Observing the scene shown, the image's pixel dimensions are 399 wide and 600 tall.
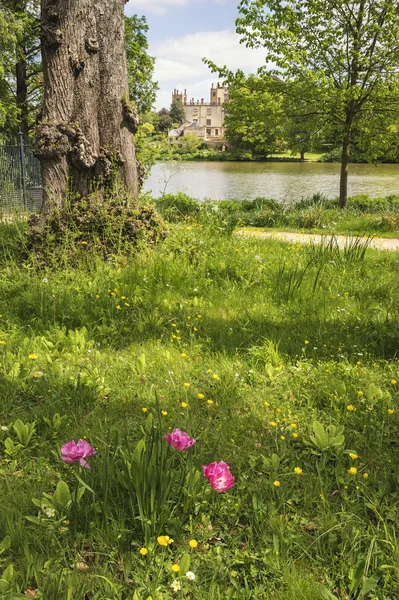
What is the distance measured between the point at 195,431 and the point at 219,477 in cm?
68

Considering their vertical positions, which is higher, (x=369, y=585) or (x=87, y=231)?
→ (x=87, y=231)

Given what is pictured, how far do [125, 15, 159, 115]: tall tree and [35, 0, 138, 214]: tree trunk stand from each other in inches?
627

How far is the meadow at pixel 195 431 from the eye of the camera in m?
1.63

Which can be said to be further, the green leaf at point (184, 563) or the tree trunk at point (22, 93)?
the tree trunk at point (22, 93)

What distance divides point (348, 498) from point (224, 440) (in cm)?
67

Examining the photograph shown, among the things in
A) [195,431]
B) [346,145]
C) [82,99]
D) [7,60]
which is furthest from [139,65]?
[195,431]

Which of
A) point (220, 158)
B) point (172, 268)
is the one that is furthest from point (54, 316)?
point (220, 158)

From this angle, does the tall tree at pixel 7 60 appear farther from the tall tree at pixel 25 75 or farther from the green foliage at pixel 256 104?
the green foliage at pixel 256 104

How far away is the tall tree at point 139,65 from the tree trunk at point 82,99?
1593 cm

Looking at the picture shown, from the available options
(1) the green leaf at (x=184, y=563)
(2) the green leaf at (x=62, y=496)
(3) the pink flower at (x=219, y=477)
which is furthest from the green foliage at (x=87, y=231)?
(1) the green leaf at (x=184, y=563)

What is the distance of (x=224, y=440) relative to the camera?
7.68ft

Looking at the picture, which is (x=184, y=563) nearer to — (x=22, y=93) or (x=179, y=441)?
(x=179, y=441)

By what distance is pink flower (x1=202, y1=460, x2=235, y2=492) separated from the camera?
1.67 m

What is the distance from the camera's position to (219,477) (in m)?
1.69
